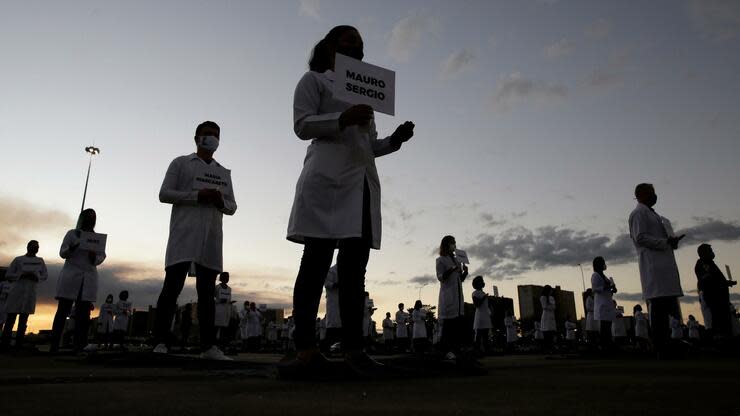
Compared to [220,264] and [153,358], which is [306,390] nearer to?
[153,358]

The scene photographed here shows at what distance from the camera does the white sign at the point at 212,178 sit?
4.74m

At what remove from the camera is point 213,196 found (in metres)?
4.59

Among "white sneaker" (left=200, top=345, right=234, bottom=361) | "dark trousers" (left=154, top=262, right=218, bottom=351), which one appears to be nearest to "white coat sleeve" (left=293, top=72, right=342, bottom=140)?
"dark trousers" (left=154, top=262, right=218, bottom=351)

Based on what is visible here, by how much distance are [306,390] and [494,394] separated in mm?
748

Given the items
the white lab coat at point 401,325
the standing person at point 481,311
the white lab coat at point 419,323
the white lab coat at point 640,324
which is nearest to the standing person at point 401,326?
the white lab coat at point 401,325

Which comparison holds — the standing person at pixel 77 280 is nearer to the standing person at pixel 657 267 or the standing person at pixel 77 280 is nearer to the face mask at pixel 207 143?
the face mask at pixel 207 143

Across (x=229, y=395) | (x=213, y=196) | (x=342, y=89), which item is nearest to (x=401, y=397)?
(x=229, y=395)

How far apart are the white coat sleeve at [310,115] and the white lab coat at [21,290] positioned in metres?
8.21

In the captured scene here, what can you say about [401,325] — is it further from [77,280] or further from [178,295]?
[178,295]

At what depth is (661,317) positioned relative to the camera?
6211mm

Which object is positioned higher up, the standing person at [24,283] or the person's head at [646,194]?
the person's head at [646,194]

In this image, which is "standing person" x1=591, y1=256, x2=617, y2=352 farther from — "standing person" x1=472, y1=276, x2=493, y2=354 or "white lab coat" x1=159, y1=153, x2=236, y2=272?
"white lab coat" x1=159, y1=153, x2=236, y2=272

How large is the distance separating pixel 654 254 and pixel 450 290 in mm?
3174

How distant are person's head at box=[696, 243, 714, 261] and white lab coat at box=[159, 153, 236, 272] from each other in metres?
8.35
